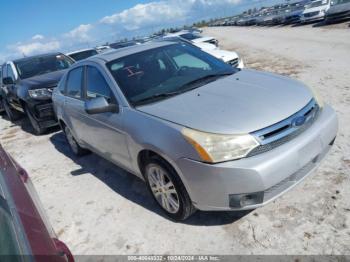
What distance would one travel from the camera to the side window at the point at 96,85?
3.75 metres

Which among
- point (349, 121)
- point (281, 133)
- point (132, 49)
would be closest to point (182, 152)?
point (281, 133)

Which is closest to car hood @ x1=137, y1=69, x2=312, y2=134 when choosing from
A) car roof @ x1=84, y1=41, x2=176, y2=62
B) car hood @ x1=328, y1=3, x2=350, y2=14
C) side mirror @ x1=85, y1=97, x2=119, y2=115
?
side mirror @ x1=85, y1=97, x2=119, y2=115

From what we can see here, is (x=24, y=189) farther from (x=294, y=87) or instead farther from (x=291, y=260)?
(x=294, y=87)

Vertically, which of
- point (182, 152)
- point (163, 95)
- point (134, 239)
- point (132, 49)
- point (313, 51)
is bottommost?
point (313, 51)

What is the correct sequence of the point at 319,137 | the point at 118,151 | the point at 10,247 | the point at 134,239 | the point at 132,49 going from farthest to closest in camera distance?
1. the point at 132,49
2. the point at 118,151
3. the point at 134,239
4. the point at 319,137
5. the point at 10,247

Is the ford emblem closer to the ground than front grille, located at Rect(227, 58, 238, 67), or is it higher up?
higher up

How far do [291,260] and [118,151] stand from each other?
2.14 m

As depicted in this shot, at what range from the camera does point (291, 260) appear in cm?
259

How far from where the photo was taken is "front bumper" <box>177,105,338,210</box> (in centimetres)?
260

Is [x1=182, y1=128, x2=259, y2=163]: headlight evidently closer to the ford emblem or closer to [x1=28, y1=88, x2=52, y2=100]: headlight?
the ford emblem

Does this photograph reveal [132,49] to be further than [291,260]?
Yes

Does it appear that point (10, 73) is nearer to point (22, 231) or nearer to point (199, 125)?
point (199, 125)

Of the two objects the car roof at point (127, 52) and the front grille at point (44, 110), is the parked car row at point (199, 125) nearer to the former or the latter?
the car roof at point (127, 52)

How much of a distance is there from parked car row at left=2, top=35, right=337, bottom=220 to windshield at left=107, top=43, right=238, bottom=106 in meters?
0.01
